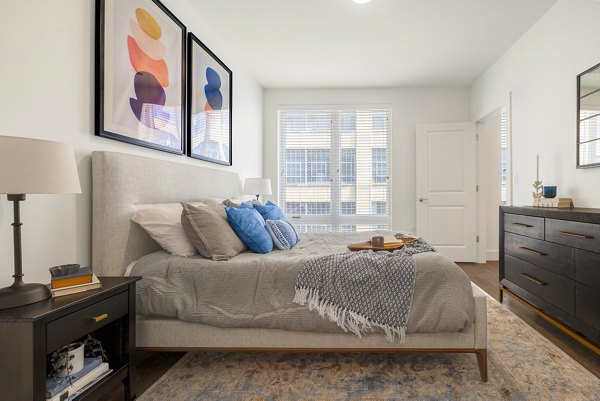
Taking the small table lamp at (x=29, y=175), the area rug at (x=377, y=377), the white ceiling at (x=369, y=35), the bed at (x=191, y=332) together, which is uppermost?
the white ceiling at (x=369, y=35)

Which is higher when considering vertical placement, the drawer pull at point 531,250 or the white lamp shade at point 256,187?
the white lamp shade at point 256,187

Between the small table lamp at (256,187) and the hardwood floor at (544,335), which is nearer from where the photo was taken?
the hardwood floor at (544,335)

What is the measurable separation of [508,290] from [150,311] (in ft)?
9.49

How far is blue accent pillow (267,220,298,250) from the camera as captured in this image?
2654mm

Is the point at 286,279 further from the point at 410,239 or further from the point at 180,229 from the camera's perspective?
the point at 410,239

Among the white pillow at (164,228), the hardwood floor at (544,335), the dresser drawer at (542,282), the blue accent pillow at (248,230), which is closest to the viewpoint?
the hardwood floor at (544,335)

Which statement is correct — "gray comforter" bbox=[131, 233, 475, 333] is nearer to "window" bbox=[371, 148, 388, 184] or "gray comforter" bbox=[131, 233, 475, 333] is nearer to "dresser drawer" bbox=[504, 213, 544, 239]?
"dresser drawer" bbox=[504, 213, 544, 239]

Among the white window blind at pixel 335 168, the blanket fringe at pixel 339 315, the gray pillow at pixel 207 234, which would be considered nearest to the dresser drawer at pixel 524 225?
the blanket fringe at pixel 339 315

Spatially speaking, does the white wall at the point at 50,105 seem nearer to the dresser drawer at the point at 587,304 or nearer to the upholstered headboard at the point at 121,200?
the upholstered headboard at the point at 121,200

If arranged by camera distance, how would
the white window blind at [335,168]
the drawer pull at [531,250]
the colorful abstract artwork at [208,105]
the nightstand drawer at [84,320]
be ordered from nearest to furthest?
the nightstand drawer at [84,320] → the drawer pull at [531,250] → the colorful abstract artwork at [208,105] → the white window blind at [335,168]

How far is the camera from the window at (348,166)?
214 inches

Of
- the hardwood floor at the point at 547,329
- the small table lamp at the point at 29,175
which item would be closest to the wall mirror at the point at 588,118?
the hardwood floor at the point at 547,329

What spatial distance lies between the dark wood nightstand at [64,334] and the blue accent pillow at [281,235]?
1.14m

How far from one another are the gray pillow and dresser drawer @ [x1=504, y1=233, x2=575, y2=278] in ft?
7.07
